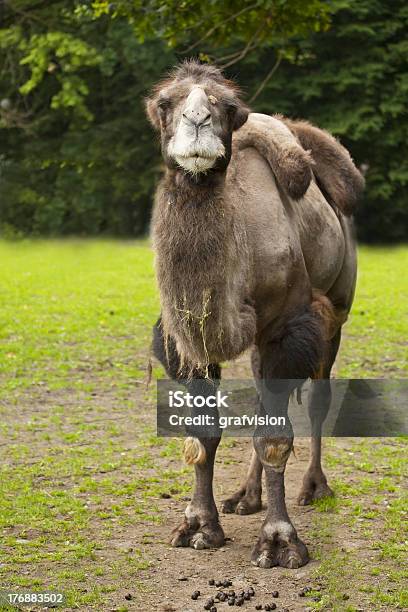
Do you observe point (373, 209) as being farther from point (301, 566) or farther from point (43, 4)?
point (301, 566)

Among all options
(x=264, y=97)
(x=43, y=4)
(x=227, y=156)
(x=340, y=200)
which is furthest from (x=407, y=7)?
(x=227, y=156)

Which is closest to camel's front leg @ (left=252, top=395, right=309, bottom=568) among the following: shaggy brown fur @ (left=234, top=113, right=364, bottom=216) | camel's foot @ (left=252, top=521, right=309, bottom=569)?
camel's foot @ (left=252, top=521, right=309, bottom=569)

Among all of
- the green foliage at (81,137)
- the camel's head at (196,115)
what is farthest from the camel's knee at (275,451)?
the green foliage at (81,137)

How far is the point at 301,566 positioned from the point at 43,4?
24319mm

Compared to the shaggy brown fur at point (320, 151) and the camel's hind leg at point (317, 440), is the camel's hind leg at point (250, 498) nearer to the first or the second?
the camel's hind leg at point (317, 440)

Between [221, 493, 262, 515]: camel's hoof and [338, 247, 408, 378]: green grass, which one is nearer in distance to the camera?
[221, 493, 262, 515]: camel's hoof

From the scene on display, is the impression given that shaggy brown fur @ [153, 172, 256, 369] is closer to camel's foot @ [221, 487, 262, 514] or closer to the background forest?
camel's foot @ [221, 487, 262, 514]

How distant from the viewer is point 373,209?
27.8m

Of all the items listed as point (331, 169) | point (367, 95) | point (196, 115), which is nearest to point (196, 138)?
point (196, 115)

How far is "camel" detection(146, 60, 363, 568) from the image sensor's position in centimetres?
448

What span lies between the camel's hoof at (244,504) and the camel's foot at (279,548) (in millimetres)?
801

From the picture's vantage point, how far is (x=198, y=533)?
17.5 feet

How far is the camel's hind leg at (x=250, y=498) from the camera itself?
595 centimetres

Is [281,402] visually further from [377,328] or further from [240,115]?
[377,328]
